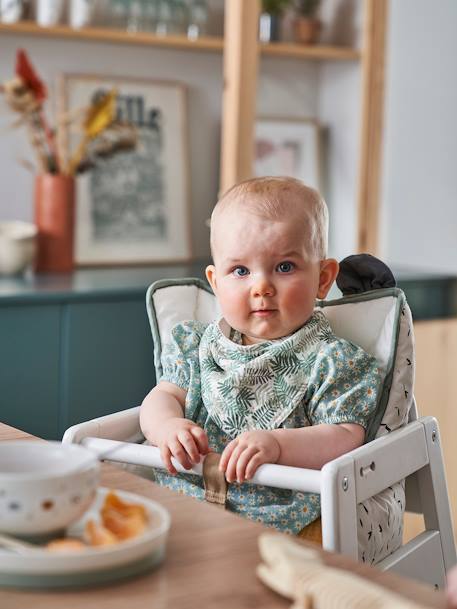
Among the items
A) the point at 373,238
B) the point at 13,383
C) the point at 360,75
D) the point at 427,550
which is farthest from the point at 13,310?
the point at 360,75

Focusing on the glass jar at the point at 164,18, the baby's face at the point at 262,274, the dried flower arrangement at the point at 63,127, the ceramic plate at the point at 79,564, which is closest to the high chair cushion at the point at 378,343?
the baby's face at the point at 262,274

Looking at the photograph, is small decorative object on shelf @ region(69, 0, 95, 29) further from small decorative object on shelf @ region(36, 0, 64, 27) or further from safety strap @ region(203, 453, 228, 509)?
safety strap @ region(203, 453, 228, 509)

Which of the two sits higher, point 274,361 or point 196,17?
point 196,17

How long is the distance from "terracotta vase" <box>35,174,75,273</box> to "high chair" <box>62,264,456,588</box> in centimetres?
98

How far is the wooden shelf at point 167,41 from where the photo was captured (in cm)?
280

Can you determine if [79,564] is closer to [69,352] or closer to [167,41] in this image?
[69,352]

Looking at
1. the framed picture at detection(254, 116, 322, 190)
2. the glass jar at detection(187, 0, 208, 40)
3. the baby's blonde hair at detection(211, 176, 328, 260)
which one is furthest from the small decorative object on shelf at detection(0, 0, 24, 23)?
the baby's blonde hair at detection(211, 176, 328, 260)

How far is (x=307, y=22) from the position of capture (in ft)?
10.5

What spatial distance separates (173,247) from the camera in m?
3.17

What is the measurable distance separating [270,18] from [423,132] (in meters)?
0.63

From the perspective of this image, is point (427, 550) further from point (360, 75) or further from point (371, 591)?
point (360, 75)

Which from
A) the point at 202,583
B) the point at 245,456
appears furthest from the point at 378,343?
the point at 202,583

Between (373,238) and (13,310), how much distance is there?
133 centimetres

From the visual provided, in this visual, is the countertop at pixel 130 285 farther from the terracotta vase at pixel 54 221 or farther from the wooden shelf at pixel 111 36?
the wooden shelf at pixel 111 36
